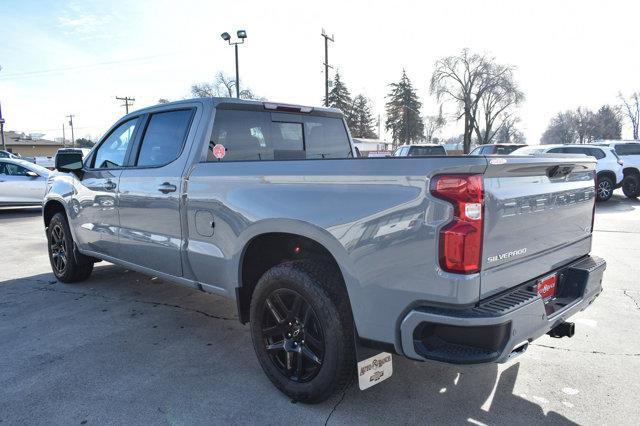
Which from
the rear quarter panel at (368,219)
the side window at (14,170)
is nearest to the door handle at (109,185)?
the rear quarter panel at (368,219)

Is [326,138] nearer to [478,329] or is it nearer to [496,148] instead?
[478,329]

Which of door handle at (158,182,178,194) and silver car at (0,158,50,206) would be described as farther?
silver car at (0,158,50,206)

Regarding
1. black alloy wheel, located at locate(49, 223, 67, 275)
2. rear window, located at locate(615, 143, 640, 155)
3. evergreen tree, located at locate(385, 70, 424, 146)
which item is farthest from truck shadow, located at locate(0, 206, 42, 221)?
evergreen tree, located at locate(385, 70, 424, 146)

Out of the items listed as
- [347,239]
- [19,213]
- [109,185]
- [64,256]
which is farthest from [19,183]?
[347,239]

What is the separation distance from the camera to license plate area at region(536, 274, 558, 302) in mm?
2670

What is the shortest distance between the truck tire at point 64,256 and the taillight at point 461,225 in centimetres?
472

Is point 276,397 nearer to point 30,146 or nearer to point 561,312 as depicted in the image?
point 561,312

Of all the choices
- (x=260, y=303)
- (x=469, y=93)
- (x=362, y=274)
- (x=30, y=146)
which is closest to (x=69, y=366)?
(x=260, y=303)

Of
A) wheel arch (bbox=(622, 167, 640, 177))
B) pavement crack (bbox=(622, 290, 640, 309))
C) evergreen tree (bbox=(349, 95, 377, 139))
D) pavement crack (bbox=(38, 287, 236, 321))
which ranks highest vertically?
evergreen tree (bbox=(349, 95, 377, 139))

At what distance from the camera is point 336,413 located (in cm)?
285

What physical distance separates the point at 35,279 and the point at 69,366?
3.10m

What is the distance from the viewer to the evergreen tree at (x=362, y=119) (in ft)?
248

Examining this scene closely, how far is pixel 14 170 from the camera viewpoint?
13.0 meters

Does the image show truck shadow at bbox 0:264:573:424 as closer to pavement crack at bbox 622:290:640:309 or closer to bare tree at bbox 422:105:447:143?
pavement crack at bbox 622:290:640:309
